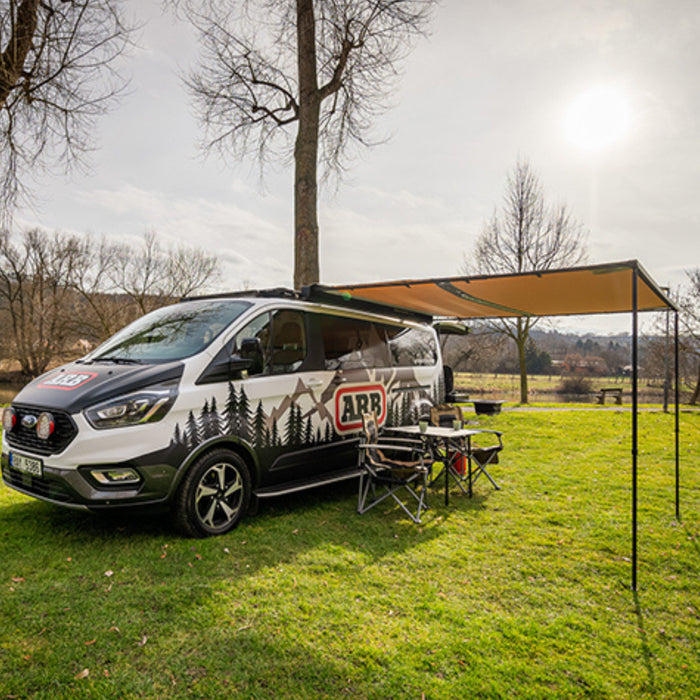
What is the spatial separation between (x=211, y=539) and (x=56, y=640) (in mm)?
1477

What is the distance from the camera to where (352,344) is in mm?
5922

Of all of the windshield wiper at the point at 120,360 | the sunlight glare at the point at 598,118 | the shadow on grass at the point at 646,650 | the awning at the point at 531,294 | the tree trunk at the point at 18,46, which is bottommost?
the shadow on grass at the point at 646,650

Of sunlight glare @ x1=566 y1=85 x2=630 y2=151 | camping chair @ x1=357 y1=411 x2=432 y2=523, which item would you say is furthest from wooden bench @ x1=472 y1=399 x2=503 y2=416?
camping chair @ x1=357 y1=411 x2=432 y2=523

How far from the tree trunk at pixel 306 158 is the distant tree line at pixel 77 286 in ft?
65.8

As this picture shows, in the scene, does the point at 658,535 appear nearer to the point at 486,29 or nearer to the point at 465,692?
the point at 465,692

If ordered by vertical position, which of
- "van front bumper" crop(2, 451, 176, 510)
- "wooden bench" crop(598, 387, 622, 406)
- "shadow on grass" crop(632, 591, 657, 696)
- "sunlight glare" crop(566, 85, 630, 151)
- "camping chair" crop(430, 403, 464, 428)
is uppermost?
"sunlight glare" crop(566, 85, 630, 151)

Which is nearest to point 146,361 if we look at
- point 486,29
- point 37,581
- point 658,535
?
point 37,581

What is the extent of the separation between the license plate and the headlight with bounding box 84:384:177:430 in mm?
579

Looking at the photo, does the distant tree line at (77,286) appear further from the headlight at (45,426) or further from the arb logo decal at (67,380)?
the headlight at (45,426)

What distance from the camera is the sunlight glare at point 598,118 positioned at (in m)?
6.96

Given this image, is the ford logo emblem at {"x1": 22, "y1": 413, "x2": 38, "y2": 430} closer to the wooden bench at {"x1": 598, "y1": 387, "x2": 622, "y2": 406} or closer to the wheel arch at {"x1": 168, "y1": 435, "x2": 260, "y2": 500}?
the wheel arch at {"x1": 168, "y1": 435, "x2": 260, "y2": 500}

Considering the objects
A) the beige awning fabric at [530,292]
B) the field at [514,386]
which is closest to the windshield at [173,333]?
the beige awning fabric at [530,292]

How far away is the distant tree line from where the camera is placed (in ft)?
90.6

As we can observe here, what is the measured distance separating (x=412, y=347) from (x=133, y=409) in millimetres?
4068
